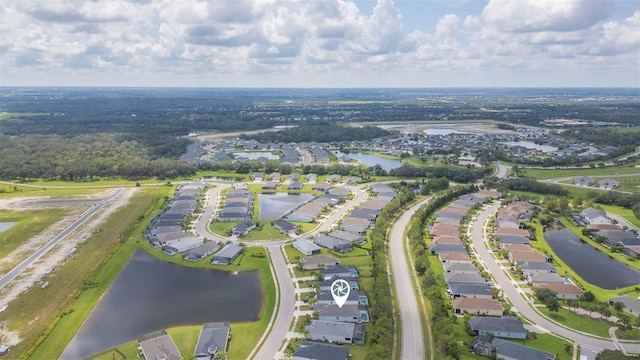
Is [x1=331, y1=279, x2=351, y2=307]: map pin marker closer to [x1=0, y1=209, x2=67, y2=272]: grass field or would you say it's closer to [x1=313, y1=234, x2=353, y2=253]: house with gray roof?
[x1=313, y1=234, x2=353, y2=253]: house with gray roof

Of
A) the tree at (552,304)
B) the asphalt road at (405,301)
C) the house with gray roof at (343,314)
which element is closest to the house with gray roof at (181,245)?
the house with gray roof at (343,314)

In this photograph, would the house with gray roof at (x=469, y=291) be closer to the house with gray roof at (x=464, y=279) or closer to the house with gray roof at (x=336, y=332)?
the house with gray roof at (x=464, y=279)

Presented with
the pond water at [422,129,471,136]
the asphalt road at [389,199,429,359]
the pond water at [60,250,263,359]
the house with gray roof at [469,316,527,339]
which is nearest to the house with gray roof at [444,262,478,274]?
the asphalt road at [389,199,429,359]

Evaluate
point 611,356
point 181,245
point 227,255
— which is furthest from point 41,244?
point 611,356

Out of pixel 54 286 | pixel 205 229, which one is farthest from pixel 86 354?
pixel 205 229

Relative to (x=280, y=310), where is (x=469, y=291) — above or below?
above

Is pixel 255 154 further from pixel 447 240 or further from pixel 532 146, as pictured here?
pixel 532 146
